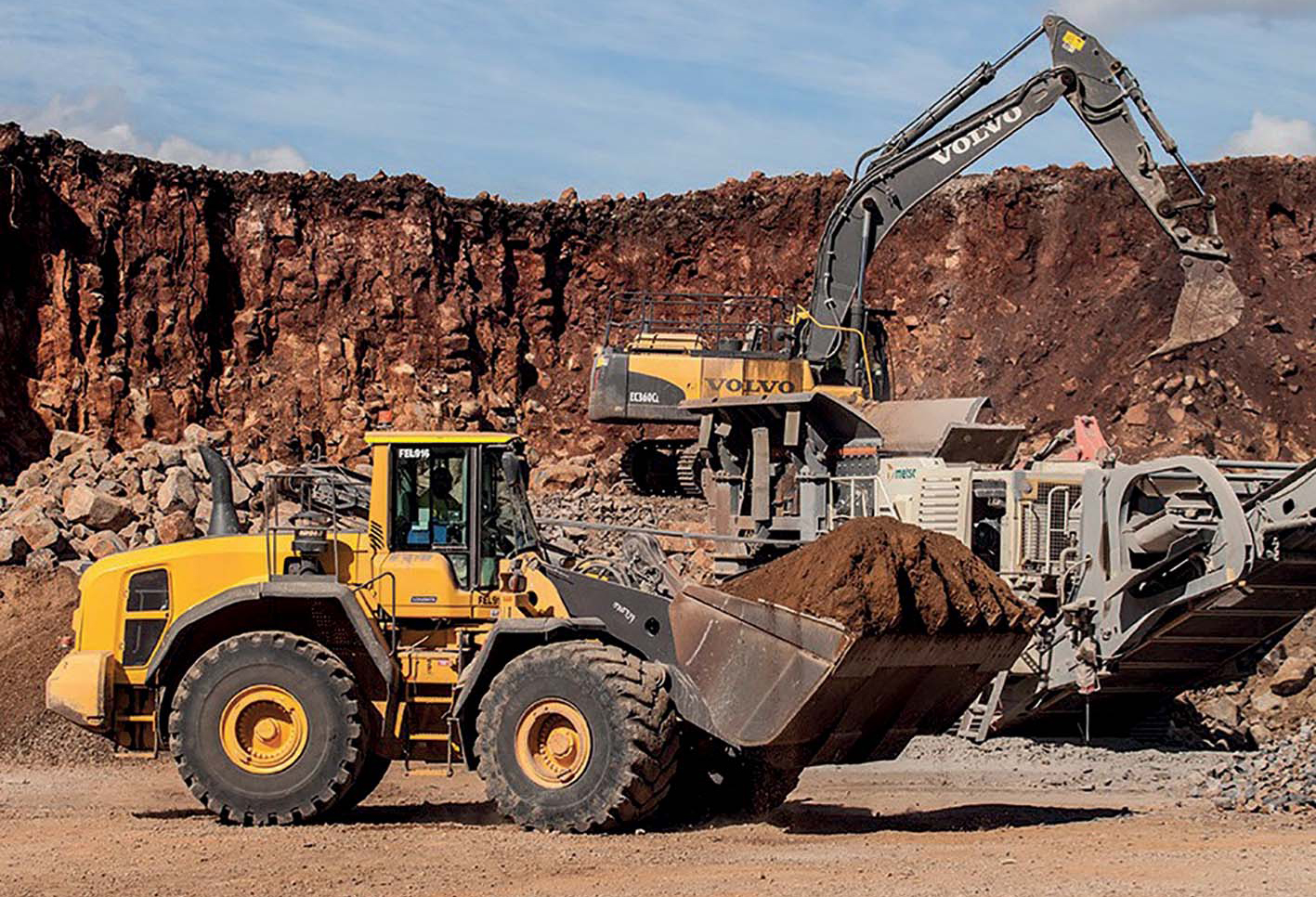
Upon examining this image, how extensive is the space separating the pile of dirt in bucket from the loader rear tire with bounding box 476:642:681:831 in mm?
866

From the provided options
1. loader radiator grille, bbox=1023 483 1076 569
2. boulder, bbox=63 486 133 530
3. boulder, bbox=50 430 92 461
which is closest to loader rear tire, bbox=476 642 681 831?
loader radiator grille, bbox=1023 483 1076 569

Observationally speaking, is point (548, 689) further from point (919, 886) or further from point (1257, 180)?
point (1257, 180)

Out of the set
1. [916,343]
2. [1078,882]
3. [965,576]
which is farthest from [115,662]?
[916,343]

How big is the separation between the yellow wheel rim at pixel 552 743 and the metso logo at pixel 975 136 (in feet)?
42.1

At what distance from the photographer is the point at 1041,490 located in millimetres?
13883

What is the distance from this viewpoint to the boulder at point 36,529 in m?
21.4

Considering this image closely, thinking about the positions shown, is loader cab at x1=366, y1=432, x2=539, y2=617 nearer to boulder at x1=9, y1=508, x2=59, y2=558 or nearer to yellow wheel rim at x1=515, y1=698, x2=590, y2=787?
yellow wheel rim at x1=515, y1=698, x2=590, y2=787

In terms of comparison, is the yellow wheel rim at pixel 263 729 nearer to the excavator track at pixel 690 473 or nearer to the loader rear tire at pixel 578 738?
the loader rear tire at pixel 578 738

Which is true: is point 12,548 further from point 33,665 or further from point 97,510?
point 33,665

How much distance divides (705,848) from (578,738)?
1002mm

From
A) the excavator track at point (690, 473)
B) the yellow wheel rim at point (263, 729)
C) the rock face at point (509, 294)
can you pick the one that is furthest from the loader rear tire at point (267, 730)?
the rock face at point (509, 294)

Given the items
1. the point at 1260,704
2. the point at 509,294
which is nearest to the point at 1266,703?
the point at 1260,704

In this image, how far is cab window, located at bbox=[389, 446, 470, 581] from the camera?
437 inches

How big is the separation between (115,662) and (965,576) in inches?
205
